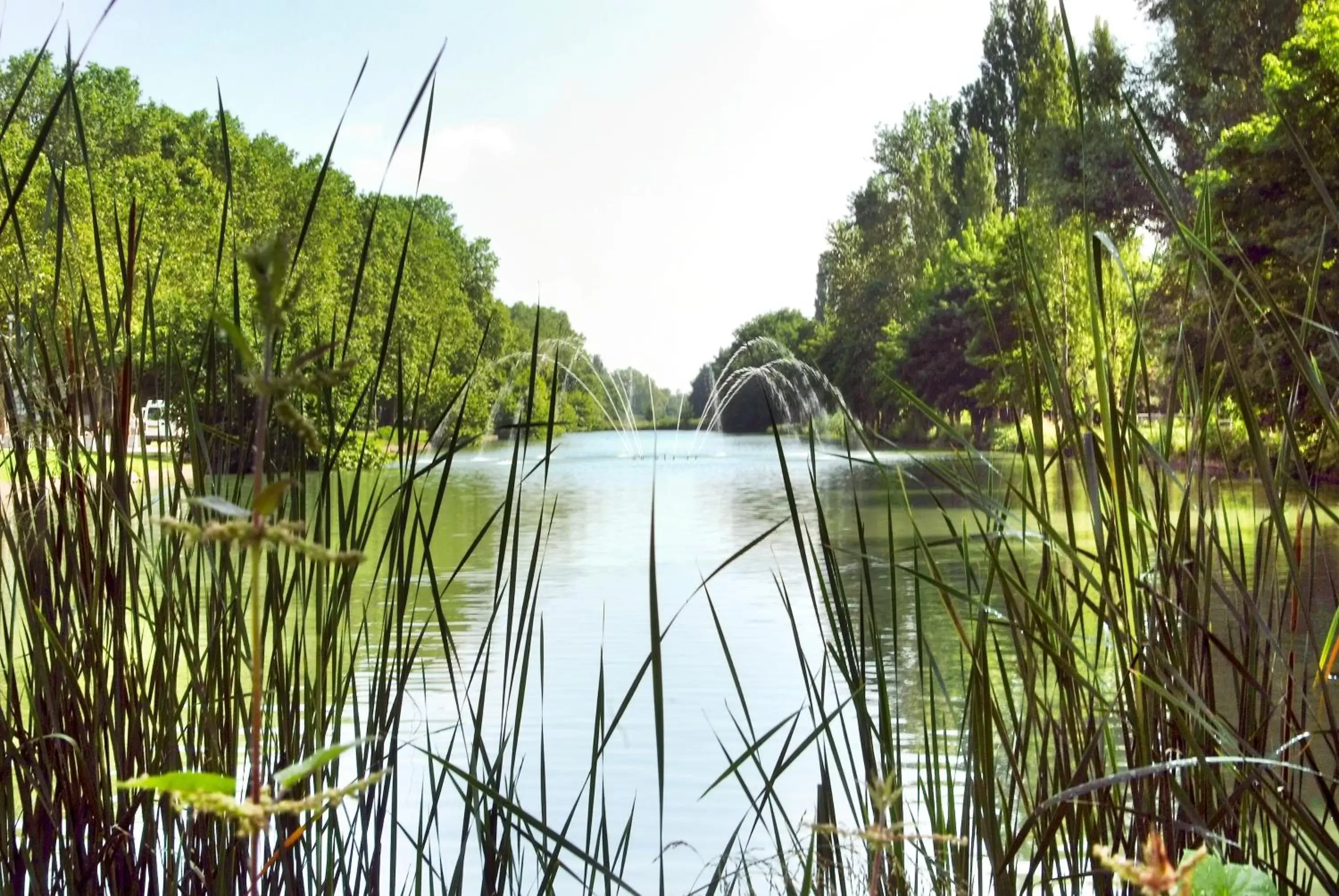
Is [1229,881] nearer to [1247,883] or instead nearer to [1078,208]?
[1247,883]

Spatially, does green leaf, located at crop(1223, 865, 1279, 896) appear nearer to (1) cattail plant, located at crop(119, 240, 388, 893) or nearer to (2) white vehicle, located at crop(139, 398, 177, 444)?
(1) cattail plant, located at crop(119, 240, 388, 893)

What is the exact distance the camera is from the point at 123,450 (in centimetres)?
93

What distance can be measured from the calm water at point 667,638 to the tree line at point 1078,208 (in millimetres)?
357

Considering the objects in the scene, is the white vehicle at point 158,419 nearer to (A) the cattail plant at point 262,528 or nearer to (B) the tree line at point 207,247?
(B) the tree line at point 207,247

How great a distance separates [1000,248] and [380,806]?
23546 millimetres

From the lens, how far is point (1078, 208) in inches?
540

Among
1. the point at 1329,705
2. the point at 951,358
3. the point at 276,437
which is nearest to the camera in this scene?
the point at 1329,705

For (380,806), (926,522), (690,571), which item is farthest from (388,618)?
(926,522)

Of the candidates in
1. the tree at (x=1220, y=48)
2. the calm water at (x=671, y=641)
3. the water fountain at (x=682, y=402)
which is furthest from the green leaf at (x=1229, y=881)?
the tree at (x=1220, y=48)

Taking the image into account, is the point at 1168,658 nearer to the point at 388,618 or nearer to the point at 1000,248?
the point at 388,618

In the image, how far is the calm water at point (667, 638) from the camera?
10.8 ft

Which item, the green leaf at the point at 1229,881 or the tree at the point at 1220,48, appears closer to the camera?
the green leaf at the point at 1229,881

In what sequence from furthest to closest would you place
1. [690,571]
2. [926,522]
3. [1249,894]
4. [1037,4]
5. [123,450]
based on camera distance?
[1037,4], [926,522], [690,571], [123,450], [1249,894]

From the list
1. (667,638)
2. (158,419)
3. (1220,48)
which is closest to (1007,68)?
(1220,48)
